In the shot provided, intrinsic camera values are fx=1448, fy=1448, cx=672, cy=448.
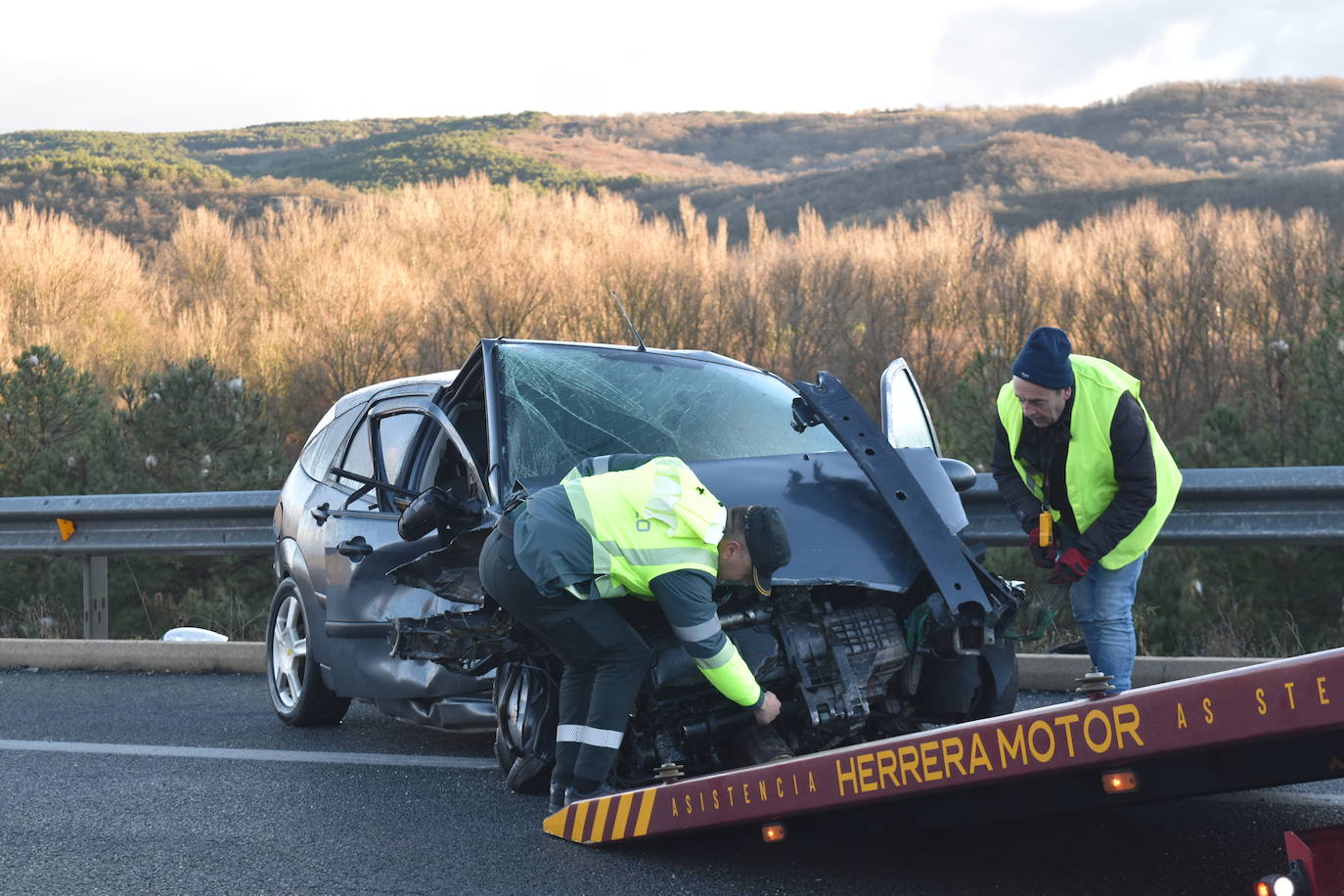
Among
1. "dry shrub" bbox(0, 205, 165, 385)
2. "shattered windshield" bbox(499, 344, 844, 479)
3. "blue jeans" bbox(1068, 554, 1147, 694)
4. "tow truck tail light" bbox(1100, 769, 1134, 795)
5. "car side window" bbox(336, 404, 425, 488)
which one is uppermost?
"shattered windshield" bbox(499, 344, 844, 479)

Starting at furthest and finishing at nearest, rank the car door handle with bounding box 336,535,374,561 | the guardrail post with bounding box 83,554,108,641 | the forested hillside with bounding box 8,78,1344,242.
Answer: the forested hillside with bounding box 8,78,1344,242
the guardrail post with bounding box 83,554,108,641
the car door handle with bounding box 336,535,374,561

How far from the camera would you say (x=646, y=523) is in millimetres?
4391

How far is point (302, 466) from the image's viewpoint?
292 inches

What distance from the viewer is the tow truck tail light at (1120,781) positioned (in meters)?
3.30

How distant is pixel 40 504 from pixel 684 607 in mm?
6522

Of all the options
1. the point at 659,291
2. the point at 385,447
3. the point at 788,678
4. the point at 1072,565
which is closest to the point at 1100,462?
the point at 1072,565

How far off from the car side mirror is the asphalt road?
1.01 meters

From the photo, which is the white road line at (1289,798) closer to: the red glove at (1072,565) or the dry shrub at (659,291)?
the red glove at (1072,565)

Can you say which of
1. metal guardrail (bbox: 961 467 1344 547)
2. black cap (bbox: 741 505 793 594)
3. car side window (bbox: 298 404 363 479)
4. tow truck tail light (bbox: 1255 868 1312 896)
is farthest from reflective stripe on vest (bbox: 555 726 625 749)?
car side window (bbox: 298 404 363 479)

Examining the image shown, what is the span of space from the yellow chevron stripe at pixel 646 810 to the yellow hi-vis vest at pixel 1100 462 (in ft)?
6.66

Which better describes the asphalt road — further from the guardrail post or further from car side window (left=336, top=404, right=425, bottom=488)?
the guardrail post

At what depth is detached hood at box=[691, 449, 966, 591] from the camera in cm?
460

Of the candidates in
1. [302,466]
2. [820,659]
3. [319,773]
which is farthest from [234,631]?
[820,659]

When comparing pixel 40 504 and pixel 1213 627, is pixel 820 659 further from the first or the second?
pixel 40 504
